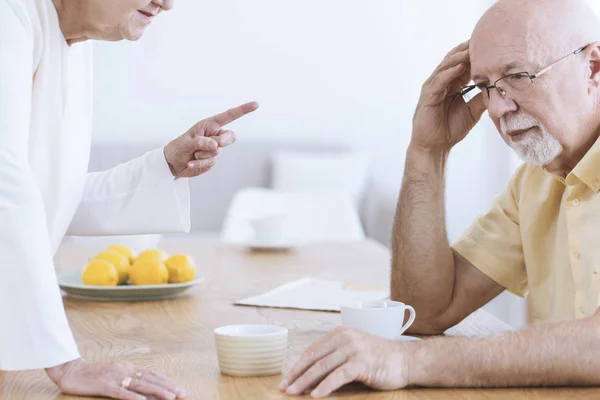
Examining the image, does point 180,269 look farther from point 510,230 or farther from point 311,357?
point 311,357

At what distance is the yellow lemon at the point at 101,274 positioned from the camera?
1898mm

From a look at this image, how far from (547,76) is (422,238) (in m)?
0.44

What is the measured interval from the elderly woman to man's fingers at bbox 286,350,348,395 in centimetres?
15

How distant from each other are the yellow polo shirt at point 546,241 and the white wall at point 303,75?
323 cm

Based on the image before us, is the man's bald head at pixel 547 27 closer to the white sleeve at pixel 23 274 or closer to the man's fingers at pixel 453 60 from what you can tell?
the man's fingers at pixel 453 60

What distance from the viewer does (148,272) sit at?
191 centimetres

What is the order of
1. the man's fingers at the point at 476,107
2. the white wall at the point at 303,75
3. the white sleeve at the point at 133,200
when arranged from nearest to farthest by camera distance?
the white sleeve at the point at 133,200 < the man's fingers at the point at 476,107 < the white wall at the point at 303,75

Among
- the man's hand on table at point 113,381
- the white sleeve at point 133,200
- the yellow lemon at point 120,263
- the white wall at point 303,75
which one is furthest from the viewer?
the white wall at point 303,75

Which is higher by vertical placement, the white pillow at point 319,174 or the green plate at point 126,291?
the white pillow at point 319,174

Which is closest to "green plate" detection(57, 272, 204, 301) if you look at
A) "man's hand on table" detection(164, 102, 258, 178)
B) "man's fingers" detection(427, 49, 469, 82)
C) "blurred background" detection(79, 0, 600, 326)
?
"man's hand on table" detection(164, 102, 258, 178)

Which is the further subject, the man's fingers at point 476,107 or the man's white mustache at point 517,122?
the man's fingers at point 476,107

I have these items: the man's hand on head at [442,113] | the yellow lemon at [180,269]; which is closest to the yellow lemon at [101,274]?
the yellow lemon at [180,269]

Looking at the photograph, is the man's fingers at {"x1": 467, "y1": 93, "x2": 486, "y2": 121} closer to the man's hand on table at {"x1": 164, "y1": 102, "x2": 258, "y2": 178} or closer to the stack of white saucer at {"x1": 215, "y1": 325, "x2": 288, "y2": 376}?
the man's hand on table at {"x1": 164, "y1": 102, "x2": 258, "y2": 178}

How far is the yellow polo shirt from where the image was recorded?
5.05 ft
